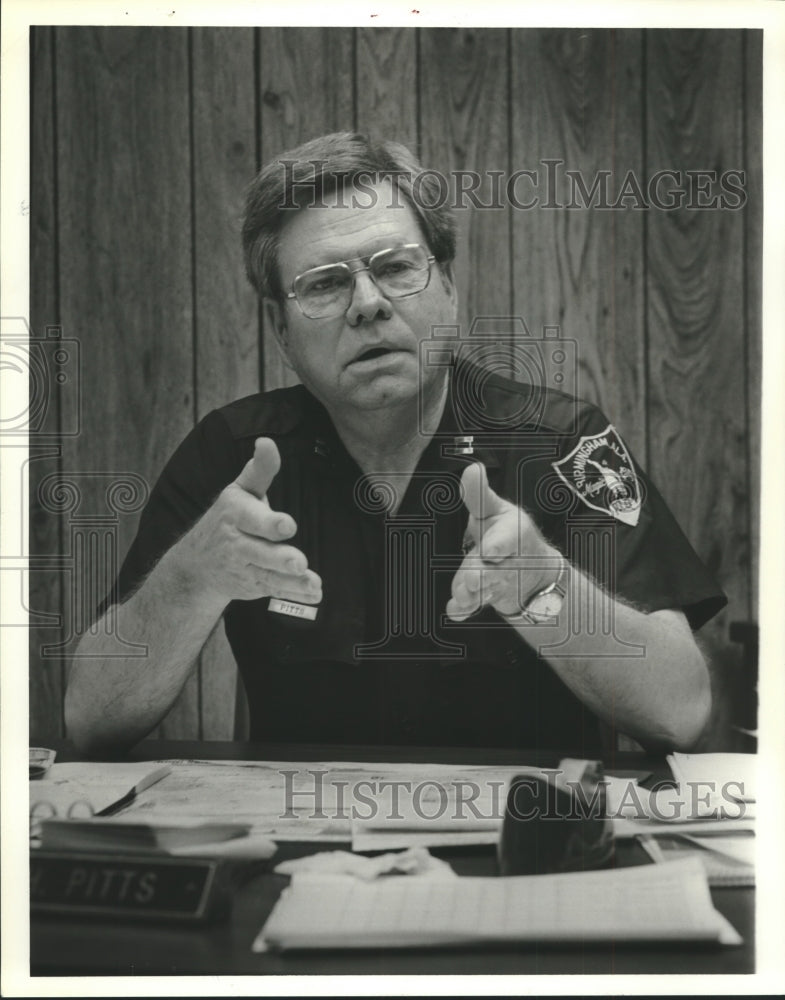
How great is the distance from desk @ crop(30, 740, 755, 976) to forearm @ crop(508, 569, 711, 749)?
0.09 m

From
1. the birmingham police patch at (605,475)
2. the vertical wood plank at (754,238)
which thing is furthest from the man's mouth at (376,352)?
the vertical wood plank at (754,238)

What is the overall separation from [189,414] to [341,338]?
1.09 feet

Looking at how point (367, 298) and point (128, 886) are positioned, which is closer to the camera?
point (128, 886)

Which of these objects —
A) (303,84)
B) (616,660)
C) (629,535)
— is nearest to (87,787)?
(616,660)

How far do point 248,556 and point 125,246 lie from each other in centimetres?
64

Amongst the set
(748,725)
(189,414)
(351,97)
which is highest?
(351,97)

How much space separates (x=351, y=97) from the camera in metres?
2.12

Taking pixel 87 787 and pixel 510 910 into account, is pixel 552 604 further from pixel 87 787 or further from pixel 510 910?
pixel 87 787

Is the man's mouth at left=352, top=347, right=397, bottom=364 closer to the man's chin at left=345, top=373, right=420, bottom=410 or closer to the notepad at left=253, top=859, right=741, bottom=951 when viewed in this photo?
the man's chin at left=345, top=373, right=420, bottom=410

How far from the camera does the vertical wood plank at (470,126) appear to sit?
2.12m

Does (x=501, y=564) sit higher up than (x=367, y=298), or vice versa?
(x=367, y=298)

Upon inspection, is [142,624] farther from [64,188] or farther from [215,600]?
[64,188]

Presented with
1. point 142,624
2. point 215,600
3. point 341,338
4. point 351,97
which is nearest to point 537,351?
point 341,338

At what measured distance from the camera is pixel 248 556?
213 cm
